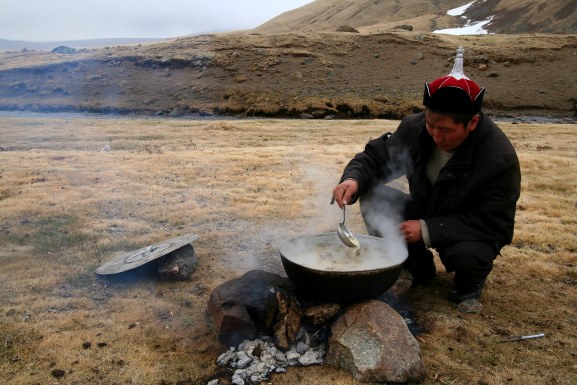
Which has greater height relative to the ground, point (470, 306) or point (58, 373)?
point (58, 373)

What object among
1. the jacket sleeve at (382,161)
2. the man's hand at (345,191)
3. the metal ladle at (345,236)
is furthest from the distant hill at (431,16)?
the metal ladle at (345,236)

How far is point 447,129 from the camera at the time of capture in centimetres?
298

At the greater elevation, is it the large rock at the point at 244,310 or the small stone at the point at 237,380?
the large rock at the point at 244,310

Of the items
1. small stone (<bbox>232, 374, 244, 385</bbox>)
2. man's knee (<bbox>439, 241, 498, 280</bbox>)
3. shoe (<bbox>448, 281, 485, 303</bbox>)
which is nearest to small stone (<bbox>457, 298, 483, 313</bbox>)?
shoe (<bbox>448, 281, 485, 303</bbox>)

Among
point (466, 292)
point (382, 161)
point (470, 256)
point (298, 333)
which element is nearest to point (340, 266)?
point (298, 333)

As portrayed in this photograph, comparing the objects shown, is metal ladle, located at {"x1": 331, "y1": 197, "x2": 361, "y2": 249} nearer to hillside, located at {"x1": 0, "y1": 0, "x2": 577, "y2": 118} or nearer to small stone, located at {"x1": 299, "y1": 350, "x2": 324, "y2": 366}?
small stone, located at {"x1": 299, "y1": 350, "x2": 324, "y2": 366}

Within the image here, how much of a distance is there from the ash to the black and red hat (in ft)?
5.42

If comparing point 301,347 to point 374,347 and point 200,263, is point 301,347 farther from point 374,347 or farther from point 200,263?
point 200,263

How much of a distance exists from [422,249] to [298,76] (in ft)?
64.1

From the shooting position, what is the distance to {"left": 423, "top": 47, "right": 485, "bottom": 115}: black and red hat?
9.27 feet

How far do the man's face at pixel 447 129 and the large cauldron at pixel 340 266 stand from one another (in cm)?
78

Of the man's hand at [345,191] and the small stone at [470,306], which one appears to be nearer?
the man's hand at [345,191]

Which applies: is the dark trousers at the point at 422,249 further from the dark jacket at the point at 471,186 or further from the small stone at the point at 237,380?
the small stone at the point at 237,380

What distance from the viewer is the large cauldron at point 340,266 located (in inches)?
108
